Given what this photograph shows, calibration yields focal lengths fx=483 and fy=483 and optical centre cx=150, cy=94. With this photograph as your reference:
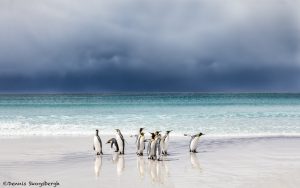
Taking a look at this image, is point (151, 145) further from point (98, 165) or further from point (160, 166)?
point (98, 165)

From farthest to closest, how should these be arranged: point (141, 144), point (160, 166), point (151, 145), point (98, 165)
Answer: point (141, 144) → point (151, 145) → point (98, 165) → point (160, 166)

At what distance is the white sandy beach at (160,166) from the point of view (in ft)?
29.1

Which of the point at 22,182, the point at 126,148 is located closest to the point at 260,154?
the point at 126,148

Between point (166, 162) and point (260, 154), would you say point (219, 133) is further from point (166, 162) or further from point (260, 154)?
point (166, 162)

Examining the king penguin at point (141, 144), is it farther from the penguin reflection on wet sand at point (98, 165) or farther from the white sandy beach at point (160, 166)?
the penguin reflection on wet sand at point (98, 165)

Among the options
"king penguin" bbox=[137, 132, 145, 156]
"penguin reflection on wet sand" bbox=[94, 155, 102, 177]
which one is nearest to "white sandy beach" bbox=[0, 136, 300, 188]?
"penguin reflection on wet sand" bbox=[94, 155, 102, 177]

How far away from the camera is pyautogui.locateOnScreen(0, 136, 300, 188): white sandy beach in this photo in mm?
8875

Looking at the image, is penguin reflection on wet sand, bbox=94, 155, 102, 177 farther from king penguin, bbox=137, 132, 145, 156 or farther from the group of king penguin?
king penguin, bbox=137, 132, 145, 156

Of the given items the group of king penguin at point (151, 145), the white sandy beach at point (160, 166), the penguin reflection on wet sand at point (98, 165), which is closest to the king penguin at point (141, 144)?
the group of king penguin at point (151, 145)

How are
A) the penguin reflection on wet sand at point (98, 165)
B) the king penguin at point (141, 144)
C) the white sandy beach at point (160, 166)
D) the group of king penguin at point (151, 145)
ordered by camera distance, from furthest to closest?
the king penguin at point (141, 144)
the group of king penguin at point (151, 145)
the penguin reflection on wet sand at point (98, 165)
the white sandy beach at point (160, 166)

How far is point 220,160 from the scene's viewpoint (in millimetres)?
11672

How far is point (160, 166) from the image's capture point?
10.9 metres

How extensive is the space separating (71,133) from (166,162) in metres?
9.83

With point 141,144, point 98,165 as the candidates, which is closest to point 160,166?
point 98,165
